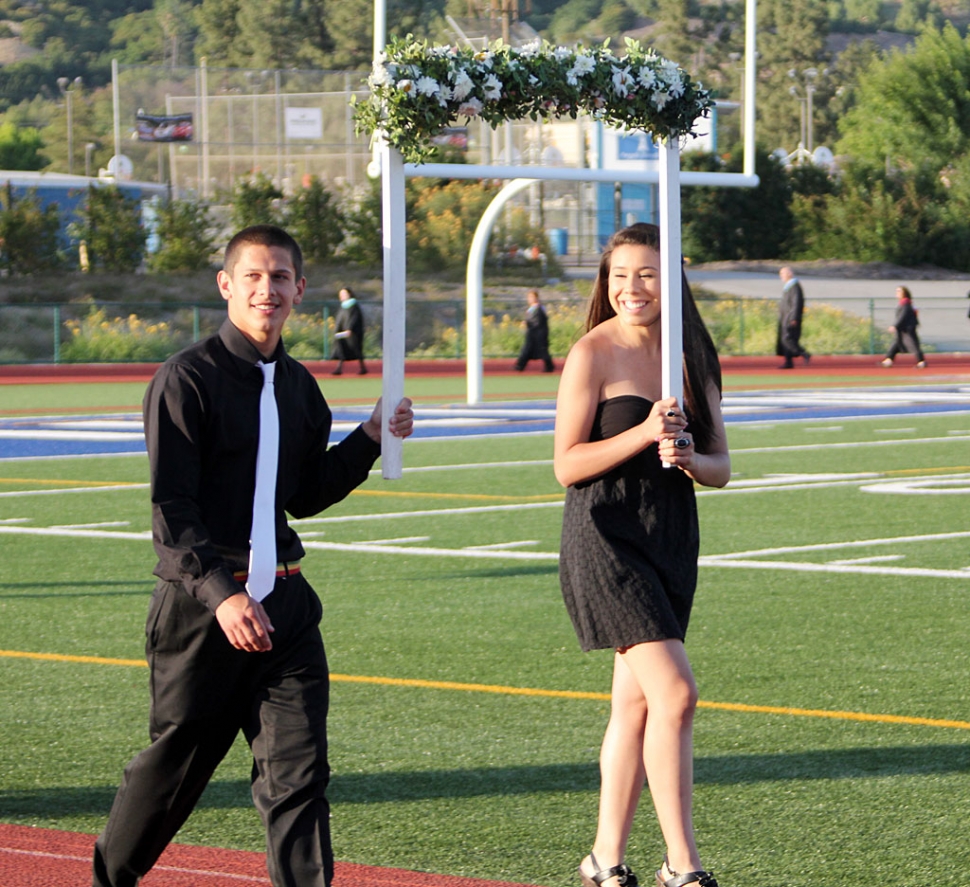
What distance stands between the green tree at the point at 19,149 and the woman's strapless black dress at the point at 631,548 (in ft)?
400

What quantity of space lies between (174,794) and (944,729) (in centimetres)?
349

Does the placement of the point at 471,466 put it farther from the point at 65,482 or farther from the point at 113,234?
the point at 113,234

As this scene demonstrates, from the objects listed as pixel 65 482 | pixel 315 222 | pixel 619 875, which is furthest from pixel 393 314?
pixel 315 222

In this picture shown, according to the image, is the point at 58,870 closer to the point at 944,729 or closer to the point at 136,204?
the point at 944,729

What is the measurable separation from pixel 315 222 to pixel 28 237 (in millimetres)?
7687

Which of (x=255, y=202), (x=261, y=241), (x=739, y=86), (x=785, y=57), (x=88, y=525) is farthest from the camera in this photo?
(x=785, y=57)

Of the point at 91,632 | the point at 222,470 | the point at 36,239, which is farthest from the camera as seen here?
the point at 36,239

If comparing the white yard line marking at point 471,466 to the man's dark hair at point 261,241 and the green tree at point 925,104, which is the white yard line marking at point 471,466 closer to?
the man's dark hair at point 261,241

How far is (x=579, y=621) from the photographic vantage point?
5094 millimetres

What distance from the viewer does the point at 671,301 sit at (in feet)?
16.1

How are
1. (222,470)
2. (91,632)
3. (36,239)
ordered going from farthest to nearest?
(36,239) < (91,632) < (222,470)

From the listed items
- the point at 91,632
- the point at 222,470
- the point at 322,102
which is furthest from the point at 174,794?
the point at 322,102

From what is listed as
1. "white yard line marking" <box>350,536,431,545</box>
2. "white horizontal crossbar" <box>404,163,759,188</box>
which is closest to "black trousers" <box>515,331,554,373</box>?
"white horizontal crossbar" <box>404,163,759,188</box>

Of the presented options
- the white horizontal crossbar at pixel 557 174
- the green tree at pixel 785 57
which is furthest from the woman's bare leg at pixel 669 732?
the green tree at pixel 785 57
